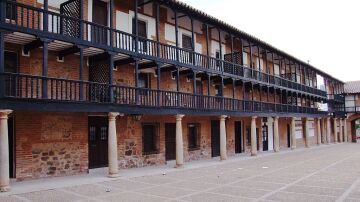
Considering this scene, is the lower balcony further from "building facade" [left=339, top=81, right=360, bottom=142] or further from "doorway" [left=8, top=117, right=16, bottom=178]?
"building facade" [left=339, top=81, right=360, bottom=142]

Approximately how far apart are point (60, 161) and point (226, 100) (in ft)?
36.5

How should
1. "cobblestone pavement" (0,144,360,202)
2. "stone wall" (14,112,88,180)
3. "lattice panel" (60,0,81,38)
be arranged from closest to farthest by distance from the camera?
"cobblestone pavement" (0,144,360,202) < "stone wall" (14,112,88,180) < "lattice panel" (60,0,81,38)

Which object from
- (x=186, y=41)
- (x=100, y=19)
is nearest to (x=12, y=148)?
(x=100, y=19)

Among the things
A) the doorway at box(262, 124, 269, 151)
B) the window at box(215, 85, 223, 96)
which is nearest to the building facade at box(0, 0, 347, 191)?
the window at box(215, 85, 223, 96)

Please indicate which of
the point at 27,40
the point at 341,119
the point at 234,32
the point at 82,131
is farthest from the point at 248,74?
the point at 341,119

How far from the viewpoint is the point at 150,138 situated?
18609mm

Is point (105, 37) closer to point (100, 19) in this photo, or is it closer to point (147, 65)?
point (100, 19)

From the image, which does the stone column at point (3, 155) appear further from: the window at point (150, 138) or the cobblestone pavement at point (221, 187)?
the window at point (150, 138)

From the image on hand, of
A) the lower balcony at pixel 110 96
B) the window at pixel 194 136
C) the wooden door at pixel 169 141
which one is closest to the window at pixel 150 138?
the wooden door at pixel 169 141

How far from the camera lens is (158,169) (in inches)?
651

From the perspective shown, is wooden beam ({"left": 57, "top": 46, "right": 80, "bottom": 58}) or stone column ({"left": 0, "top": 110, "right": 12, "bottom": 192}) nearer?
stone column ({"left": 0, "top": 110, "right": 12, "bottom": 192})

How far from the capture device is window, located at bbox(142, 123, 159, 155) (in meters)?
18.2

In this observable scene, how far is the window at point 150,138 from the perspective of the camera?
59.6ft

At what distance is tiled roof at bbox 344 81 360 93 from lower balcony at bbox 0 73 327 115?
88.0 feet
